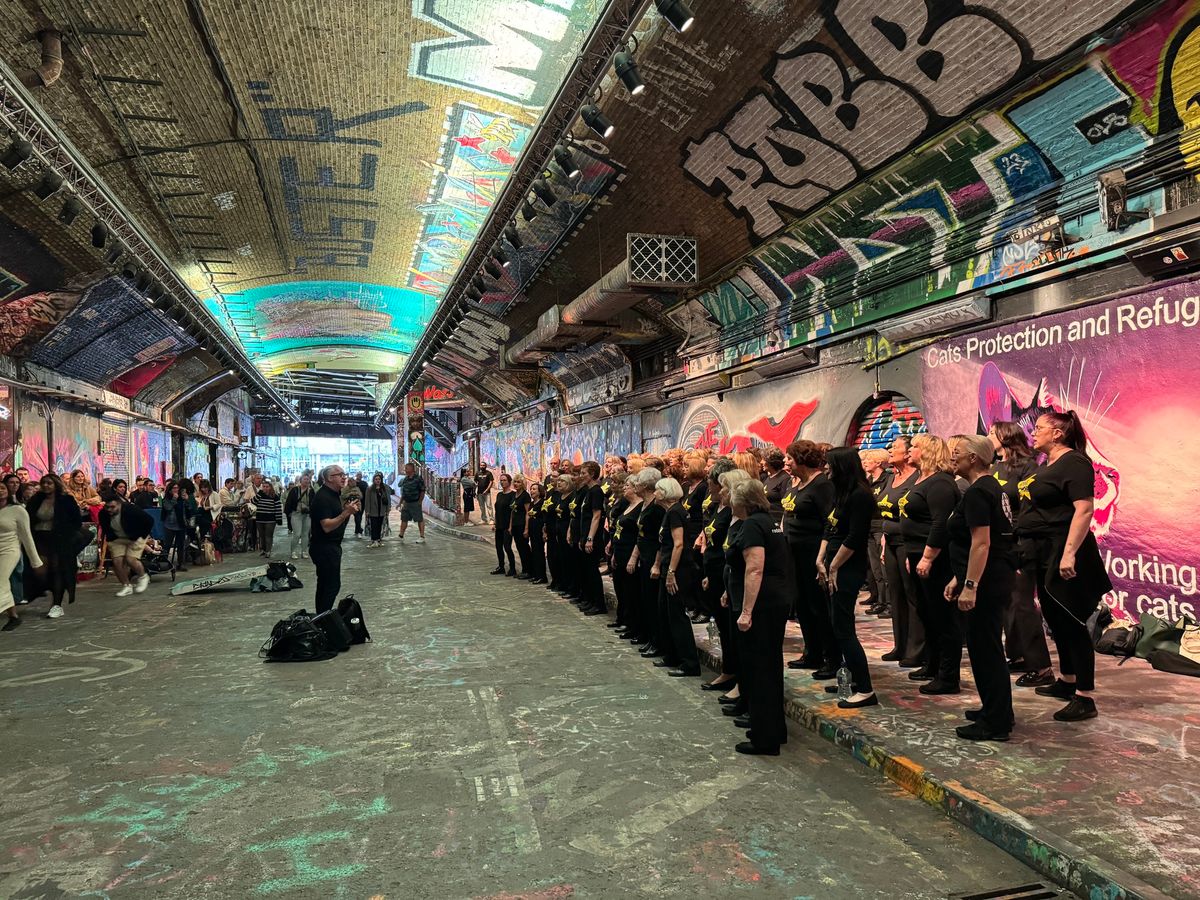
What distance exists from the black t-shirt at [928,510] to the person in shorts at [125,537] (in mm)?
10923

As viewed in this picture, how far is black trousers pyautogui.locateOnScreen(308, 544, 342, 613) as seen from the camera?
8227mm

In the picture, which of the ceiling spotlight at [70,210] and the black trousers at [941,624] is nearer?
the black trousers at [941,624]

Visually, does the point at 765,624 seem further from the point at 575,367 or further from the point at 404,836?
the point at 575,367

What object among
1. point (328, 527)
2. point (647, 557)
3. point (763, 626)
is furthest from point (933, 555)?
point (328, 527)

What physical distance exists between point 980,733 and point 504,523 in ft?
33.5

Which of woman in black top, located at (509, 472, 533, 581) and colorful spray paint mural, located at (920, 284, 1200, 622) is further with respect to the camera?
woman in black top, located at (509, 472, 533, 581)

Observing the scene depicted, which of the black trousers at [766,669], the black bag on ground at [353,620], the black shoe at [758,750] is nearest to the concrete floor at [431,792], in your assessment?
the black shoe at [758,750]

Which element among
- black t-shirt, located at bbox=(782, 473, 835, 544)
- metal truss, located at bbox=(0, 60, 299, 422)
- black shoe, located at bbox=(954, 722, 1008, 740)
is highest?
metal truss, located at bbox=(0, 60, 299, 422)

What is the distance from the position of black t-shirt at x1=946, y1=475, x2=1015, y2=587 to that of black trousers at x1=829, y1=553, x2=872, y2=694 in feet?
2.40

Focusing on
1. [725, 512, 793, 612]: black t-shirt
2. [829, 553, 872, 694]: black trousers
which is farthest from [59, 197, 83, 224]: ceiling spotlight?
[829, 553, 872, 694]: black trousers

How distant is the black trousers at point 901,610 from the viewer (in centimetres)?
621

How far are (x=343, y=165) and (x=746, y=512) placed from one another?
38.0ft

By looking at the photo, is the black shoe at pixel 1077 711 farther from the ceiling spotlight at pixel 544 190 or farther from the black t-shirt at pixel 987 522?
the ceiling spotlight at pixel 544 190

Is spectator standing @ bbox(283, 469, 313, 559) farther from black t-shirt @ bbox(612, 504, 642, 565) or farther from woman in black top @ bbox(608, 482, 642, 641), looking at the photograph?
black t-shirt @ bbox(612, 504, 642, 565)
